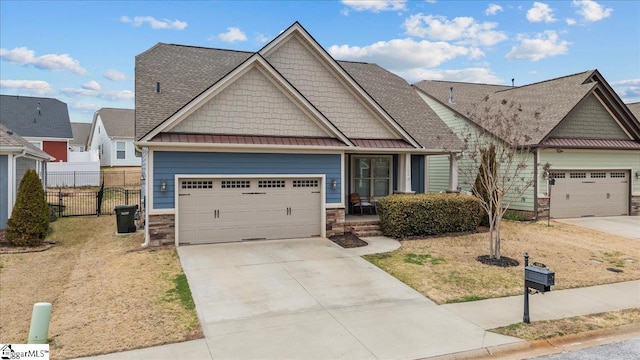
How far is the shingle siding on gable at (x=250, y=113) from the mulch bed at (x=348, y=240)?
3683 mm

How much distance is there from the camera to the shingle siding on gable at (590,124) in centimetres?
1831

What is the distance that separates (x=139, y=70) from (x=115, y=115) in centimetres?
2565

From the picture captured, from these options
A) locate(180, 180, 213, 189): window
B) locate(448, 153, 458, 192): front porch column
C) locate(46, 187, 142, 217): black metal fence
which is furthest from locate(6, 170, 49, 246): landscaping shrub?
locate(448, 153, 458, 192): front porch column

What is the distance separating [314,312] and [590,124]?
59.3 feet

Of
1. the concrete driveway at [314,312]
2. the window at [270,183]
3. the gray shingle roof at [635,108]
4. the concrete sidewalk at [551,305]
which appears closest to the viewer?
the concrete driveway at [314,312]

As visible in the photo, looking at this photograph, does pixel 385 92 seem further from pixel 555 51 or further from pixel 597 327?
pixel 597 327

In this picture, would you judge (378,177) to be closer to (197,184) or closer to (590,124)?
(197,184)

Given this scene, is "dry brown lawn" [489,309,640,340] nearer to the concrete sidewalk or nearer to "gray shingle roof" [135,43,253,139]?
the concrete sidewalk

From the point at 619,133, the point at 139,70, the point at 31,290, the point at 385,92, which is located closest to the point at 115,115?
the point at 139,70

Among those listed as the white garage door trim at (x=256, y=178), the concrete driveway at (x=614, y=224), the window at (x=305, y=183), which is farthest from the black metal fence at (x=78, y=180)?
the concrete driveway at (x=614, y=224)

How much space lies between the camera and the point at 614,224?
55.9ft

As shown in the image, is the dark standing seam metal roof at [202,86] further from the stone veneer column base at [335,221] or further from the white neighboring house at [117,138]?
the white neighboring house at [117,138]

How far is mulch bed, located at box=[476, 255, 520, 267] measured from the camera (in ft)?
34.5

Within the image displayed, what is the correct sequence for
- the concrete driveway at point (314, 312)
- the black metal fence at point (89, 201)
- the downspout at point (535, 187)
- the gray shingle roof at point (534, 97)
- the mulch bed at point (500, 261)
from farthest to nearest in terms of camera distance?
the black metal fence at point (89, 201) → the gray shingle roof at point (534, 97) → the downspout at point (535, 187) → the mulch bed at point (500, 261) → the concrete driveway at point (314, 312)
